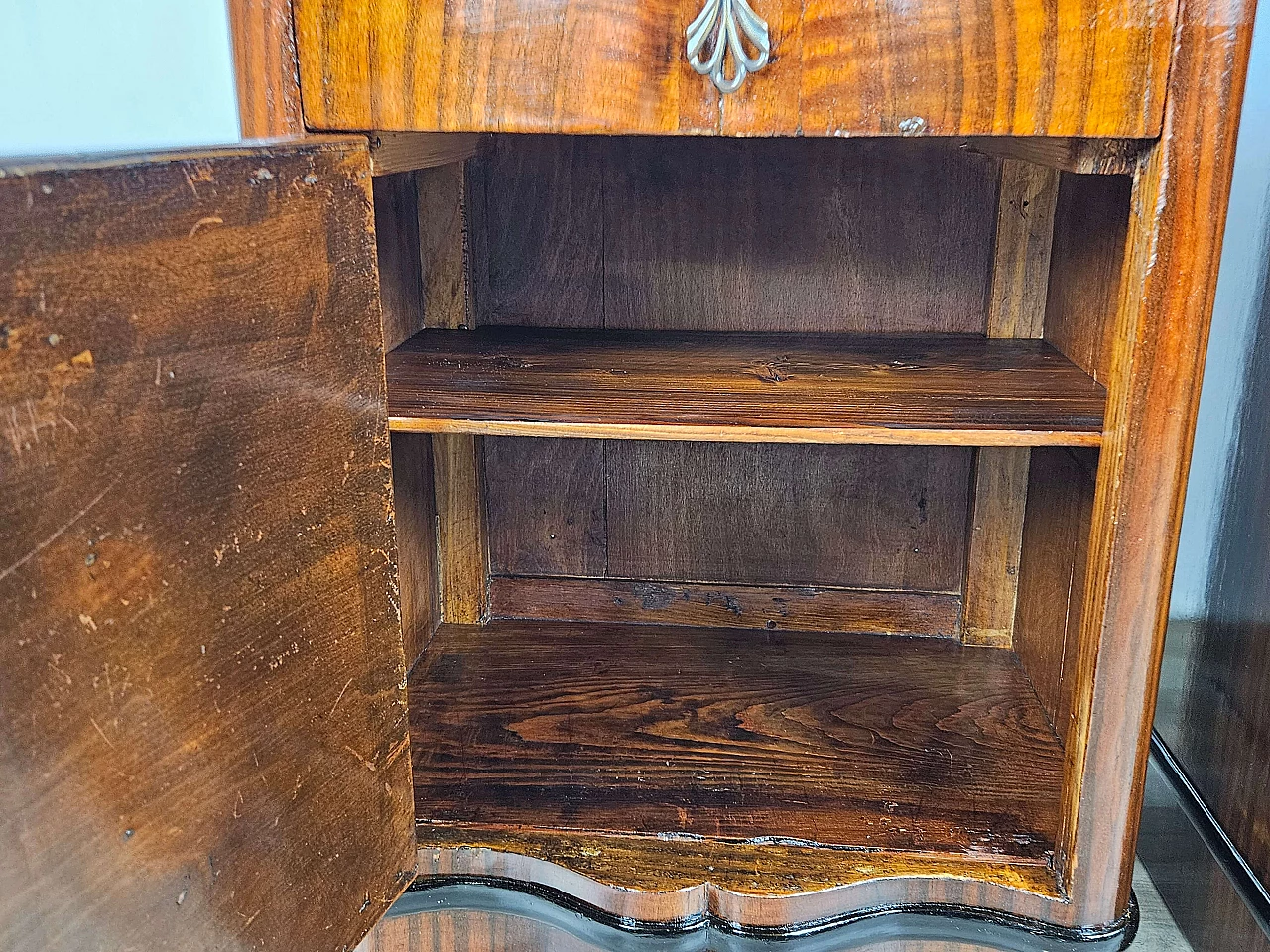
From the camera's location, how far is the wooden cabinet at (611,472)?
528 millimetres

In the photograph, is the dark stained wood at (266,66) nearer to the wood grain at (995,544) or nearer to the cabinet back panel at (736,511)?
the cabinet back panel at (736,511)

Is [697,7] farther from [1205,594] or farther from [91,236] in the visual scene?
[1205,594]

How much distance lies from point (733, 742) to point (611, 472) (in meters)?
0.38

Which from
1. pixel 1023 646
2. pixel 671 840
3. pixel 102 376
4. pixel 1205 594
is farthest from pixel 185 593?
pixel 1205 594

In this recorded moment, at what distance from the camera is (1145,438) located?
2.61 ft

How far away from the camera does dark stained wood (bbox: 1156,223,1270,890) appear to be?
1.11 metres

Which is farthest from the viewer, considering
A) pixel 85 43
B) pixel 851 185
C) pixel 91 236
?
pixel 851 185

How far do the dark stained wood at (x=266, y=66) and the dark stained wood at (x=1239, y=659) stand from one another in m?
1.01

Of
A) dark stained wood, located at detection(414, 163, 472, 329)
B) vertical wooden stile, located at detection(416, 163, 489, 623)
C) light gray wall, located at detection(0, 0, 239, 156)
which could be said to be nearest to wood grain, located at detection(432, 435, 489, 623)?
vertical wooden stile, located at detection(416, 163, 489, 623)

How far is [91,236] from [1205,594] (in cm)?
123

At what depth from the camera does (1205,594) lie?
4.18 feet

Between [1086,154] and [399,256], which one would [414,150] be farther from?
[1086,154]

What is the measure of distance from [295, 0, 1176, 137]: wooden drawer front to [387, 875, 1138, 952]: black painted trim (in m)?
0.65

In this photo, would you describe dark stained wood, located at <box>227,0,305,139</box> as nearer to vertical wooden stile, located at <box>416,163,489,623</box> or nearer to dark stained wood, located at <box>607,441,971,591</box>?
vertical wooden stile, located at <box>416,163,489,623</box>
